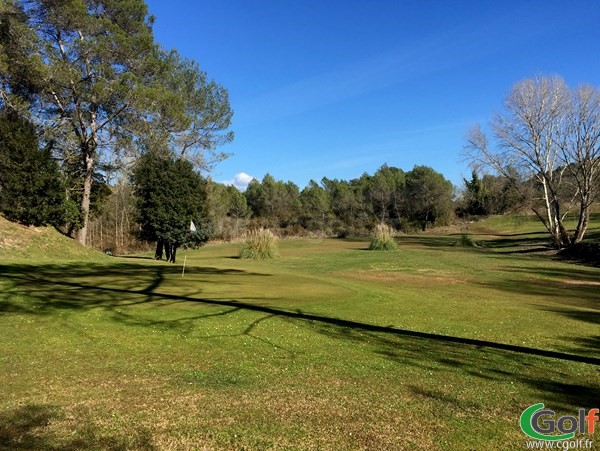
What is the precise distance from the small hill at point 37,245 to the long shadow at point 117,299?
6.95m

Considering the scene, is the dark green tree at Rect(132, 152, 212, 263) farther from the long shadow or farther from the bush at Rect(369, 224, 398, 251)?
the bush at Rect(369, 224, 398, 251)

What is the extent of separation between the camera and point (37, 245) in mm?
21281

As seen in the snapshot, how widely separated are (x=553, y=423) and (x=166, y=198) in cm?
2605

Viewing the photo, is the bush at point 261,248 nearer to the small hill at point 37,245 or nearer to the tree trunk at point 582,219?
the small hill at point 37,245

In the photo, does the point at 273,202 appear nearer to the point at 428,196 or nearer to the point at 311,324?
the point at 428,196

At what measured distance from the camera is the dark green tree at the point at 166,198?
27.6 m

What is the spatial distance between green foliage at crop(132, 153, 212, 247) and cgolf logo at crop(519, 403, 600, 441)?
25502mm

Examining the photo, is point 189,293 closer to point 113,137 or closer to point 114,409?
point 114,409

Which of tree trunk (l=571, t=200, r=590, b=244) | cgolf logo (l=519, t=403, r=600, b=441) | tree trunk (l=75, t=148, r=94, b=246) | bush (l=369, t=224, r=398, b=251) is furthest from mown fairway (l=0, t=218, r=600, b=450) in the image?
tree trunk (l=571, t=200, r=590, b=244)

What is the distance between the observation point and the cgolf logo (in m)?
4.10

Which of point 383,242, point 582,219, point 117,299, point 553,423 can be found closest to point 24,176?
point 117,299

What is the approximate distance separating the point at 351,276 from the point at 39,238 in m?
15.9

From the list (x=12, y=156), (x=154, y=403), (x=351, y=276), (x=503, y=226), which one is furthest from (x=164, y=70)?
(x=503, y=226)

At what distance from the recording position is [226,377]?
544cm
